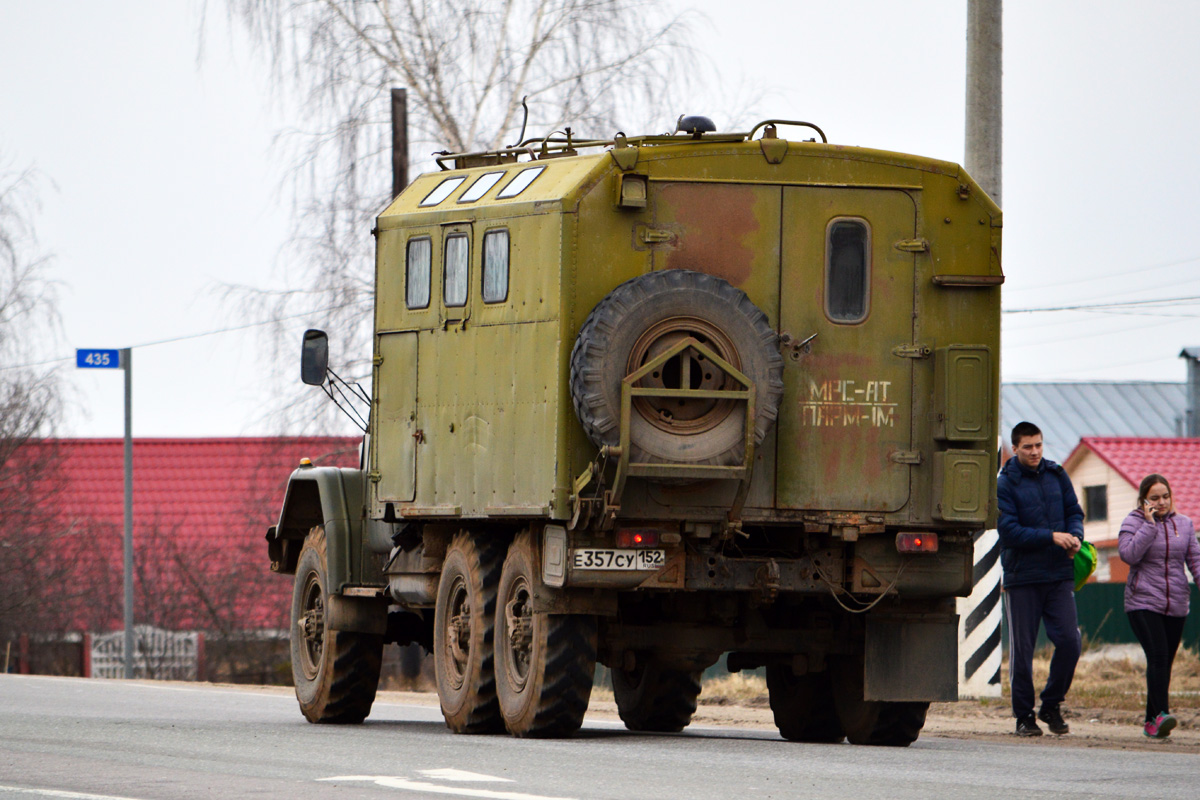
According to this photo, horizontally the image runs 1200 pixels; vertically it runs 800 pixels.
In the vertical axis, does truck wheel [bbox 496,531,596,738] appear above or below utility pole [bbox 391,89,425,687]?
below

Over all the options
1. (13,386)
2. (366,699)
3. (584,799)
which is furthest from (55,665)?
(584,799)

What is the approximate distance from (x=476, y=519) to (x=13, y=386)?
28159 mm

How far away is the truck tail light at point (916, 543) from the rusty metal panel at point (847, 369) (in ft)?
0.60

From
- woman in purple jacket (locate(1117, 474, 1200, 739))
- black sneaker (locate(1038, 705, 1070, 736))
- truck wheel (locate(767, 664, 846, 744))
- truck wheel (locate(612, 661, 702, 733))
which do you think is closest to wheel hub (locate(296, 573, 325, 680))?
truck wheel (locate(612, 661, 702, 733))

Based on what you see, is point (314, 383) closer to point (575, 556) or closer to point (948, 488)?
point (575, 556)

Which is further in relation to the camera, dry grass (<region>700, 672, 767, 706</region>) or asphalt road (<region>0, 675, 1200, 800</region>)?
dry grass (<region>700, 672, 767, 706</region>)

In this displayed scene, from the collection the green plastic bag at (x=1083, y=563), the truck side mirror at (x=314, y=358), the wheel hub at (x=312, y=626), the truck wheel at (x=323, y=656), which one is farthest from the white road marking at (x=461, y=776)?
the green plastic bag at (x=1083, y=563)

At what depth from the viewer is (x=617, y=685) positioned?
1530 centimetres

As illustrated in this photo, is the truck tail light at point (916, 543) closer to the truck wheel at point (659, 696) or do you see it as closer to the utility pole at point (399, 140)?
the truck wheel at point (659, 696)

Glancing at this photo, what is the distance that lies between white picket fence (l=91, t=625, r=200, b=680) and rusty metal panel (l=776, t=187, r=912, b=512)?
1018 inches

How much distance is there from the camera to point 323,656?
48.6 ft

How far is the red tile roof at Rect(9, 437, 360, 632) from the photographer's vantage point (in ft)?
126

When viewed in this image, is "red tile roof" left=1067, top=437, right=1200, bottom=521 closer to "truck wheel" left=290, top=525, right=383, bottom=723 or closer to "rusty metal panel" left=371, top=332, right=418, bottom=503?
"truck wheel" left=290, top=525, right=383, bottom=723

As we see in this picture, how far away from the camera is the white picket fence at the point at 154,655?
121 feet
